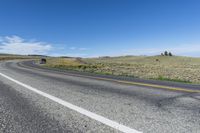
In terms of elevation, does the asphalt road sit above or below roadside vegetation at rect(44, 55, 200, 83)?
above

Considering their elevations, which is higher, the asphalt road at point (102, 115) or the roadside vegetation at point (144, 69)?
the asphalt road at point (102, 115)

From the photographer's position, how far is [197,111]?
3609 millimetres

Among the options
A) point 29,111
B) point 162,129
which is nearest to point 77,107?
point 29,111

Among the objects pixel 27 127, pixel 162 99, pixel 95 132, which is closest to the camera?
pixel 95 132

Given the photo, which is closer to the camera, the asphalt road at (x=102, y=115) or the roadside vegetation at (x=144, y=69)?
the asphalt road at (x=102, y=115)

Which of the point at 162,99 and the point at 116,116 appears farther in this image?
the point at 162,99

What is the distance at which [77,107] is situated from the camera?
416 cm

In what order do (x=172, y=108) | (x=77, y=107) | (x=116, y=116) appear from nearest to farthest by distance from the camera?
(x=116, y=116), (x=172, y=108), (x=77, y=107)

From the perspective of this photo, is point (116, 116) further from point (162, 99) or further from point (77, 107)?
point (162, 99)

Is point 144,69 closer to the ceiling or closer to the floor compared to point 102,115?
closer to the floor

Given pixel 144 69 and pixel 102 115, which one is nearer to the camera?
pixel 102 115

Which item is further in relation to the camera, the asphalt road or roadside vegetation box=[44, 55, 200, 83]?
roadside vegetation box=[44, 55, 200, 83]

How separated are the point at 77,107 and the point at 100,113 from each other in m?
0.74

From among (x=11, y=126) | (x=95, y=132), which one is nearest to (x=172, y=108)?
(x=95, y=132)
